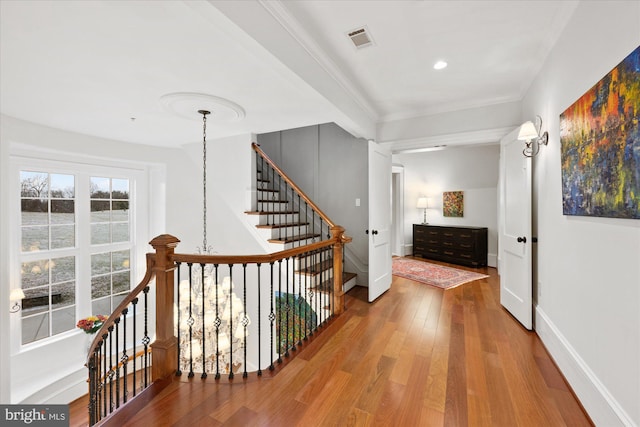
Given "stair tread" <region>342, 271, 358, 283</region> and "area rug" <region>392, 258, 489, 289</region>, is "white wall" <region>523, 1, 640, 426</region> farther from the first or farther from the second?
"stair tread" <region>342, 271, 358, 283</region>

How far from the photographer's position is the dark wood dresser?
558 centimetres

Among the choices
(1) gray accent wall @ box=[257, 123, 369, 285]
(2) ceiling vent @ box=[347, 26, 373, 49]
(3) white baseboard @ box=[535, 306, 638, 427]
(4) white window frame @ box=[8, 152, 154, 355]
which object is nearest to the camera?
(3) white baseboard @ box=[535, 306, 638, 427]

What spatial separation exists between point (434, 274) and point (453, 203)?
220 centimetres

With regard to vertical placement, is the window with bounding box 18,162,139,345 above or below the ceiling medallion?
below

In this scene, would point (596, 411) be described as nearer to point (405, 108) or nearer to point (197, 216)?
point (405, 108)

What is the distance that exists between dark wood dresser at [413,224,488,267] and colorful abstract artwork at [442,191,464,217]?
0.55 metres

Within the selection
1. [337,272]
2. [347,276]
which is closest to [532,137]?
[337,272]

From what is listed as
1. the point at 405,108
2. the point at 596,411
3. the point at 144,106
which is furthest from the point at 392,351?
the point at 144,106

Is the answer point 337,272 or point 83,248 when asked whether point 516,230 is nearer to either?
point 337,272

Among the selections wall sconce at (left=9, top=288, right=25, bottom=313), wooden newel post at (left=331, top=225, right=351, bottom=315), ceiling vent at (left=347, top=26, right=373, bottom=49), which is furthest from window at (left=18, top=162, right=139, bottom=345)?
ceiling vent at (left=347, top=26, right=373, bottom=49)

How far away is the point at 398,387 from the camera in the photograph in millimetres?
1871

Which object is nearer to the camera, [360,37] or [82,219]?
[360,37]

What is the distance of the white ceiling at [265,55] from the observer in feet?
5.45

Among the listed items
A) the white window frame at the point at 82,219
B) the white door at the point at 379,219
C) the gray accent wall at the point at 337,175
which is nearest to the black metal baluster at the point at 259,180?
the gray accent wall at the point at 337,175
